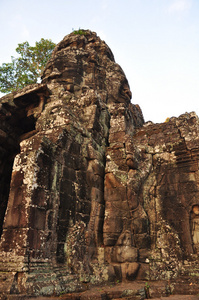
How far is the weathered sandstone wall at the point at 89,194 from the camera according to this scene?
189 inches

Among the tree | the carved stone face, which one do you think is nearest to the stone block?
the carved stone face

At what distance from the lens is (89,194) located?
22.2 feet

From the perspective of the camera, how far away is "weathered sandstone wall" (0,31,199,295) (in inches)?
189

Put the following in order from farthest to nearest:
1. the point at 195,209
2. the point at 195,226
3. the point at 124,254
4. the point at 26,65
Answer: the point at 26,65
the point at 195,209
the point at 195,226
the point at 124,254

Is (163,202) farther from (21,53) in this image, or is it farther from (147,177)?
(21,53)

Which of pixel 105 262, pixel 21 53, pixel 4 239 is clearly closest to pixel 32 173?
pixel 4 239

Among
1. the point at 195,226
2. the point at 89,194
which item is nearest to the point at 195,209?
the point at 195,226

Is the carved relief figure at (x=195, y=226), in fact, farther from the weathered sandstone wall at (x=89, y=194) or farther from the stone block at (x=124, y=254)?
the stone block at (x=124, y=254)

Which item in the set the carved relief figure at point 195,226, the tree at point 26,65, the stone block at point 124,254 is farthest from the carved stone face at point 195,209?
the tree at point 26,65

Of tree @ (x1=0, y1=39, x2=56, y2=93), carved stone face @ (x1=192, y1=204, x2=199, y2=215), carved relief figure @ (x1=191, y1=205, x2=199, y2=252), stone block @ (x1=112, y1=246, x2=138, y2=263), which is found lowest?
stone block @ (x1=112, y1=246, x2=138, y2=263)

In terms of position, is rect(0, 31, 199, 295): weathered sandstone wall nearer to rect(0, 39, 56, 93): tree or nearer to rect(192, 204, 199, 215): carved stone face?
rect(192, 204, 199, 215): carved stone face

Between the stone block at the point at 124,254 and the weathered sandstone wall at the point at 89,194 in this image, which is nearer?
the weathered sandstone wall at the point at 89,194

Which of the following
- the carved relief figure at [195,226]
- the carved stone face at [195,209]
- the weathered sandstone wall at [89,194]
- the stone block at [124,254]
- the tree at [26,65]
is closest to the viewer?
the weathered sandstone wall at [89,194]

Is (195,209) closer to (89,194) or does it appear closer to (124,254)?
(124,254)
